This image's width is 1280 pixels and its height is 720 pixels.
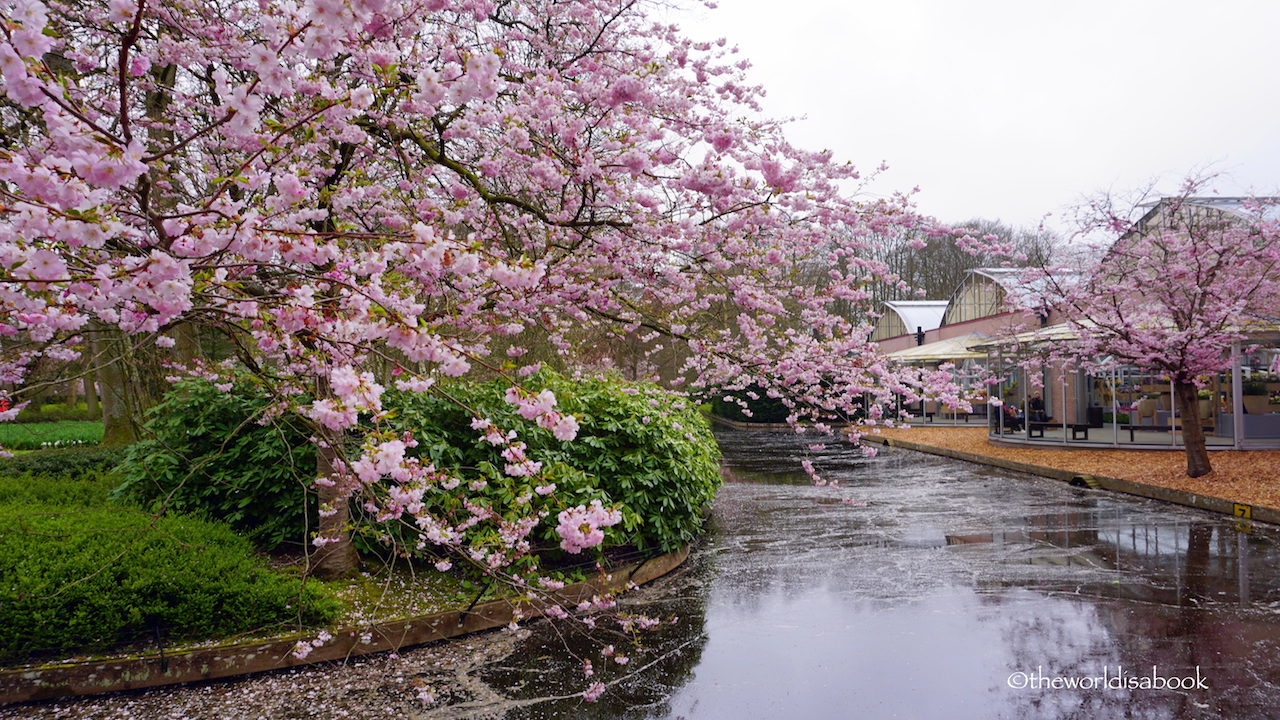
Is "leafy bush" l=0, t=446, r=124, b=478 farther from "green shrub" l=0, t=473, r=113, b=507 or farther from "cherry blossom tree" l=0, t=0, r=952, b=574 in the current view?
"cherry blossom tree" l=0, t=0, r=952, b=574

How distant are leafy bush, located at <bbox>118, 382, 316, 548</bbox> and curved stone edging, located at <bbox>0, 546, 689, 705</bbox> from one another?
1599mm

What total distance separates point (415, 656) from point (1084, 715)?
4242 mm

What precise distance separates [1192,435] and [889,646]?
35.5ft

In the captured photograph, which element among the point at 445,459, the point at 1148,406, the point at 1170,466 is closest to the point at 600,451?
the point at 445,459

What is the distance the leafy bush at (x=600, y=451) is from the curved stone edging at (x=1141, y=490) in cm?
771

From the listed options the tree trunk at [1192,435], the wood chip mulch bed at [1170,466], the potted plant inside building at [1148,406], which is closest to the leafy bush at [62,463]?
the wood chip mulch bed at [1170,466]

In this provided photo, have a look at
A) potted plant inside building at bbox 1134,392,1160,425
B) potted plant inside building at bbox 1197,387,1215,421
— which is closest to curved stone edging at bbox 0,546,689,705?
potted plant inside building at bbox 1197,387,1215,421

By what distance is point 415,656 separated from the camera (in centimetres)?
516

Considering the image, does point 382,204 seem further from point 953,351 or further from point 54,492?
point 953,351

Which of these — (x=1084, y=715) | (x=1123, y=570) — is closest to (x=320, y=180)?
(x=1084, y=715)

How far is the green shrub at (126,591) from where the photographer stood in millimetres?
4449

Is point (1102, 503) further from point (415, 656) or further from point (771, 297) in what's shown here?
point (415, 656)

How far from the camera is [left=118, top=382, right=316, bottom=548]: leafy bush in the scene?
6426mm

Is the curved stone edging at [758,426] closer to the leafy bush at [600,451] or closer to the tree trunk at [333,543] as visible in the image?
the leafy bush at [600,451]
